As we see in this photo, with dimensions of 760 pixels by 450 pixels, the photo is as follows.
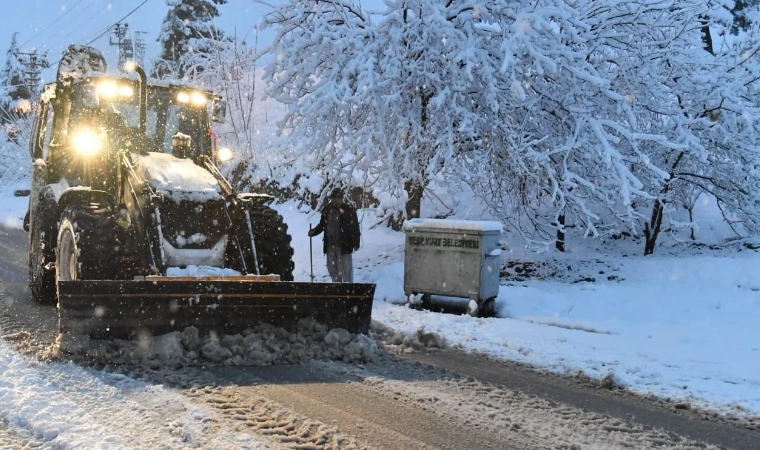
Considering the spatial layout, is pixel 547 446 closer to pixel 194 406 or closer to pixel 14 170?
pixel 194 406

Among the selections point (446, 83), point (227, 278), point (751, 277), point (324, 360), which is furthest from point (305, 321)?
point (751, 277)

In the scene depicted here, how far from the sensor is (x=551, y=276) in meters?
11.8

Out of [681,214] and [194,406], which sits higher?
[681,214]

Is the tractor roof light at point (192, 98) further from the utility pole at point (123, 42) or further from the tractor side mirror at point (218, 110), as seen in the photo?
the utility pole at point (123, 42)

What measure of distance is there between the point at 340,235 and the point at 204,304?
4316 mm

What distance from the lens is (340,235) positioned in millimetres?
10039

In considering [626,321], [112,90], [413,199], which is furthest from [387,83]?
[626,321]

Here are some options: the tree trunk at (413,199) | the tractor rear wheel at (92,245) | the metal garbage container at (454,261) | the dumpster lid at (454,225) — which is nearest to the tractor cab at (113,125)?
the tractor rear wheel at (92,245)

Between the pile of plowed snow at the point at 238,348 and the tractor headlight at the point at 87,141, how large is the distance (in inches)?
124

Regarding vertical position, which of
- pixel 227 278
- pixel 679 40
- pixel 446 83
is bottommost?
pixel 227 278

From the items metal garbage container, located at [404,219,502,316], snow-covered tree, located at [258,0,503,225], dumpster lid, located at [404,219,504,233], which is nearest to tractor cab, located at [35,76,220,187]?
snow-covered tree, located at [258,0,503,225]

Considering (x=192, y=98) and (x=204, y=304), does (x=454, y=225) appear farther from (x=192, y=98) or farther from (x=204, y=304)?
(x=204, y=304)

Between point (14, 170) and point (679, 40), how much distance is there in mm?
47946

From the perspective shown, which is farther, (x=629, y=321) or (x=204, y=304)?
(x=629, y=321)
